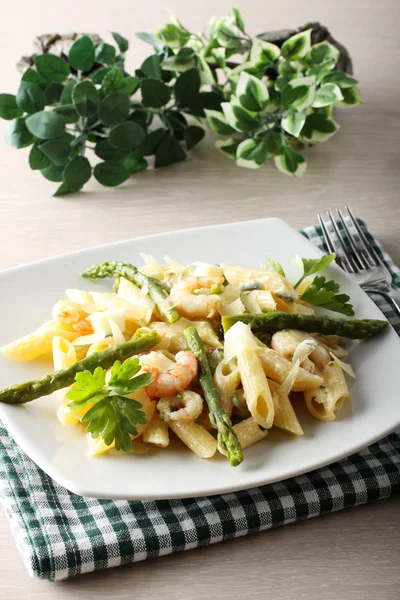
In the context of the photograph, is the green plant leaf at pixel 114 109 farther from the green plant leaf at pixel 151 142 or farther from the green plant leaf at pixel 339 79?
the green plant leaf at pixel 339 79

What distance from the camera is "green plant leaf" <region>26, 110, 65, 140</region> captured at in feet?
11.5

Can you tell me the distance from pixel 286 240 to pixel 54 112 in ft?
3.89

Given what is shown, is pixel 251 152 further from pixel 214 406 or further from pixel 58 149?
pixel 214 406

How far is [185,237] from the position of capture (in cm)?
302

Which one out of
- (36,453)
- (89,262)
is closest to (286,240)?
(89,262)

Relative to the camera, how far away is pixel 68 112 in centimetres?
361

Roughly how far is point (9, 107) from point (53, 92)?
198mm

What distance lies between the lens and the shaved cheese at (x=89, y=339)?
2363mm

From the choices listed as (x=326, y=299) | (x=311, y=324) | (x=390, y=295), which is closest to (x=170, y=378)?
(x=311, y=324)

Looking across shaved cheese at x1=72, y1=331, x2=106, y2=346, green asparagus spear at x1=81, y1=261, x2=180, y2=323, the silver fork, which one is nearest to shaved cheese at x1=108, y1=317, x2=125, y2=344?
shaved cheese at x1=72, y1=331, x2=106, y2=346

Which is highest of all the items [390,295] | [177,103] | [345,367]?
[177,103]

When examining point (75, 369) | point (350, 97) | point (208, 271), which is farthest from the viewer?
point (350, 97)

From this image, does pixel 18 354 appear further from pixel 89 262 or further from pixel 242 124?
pixel 242 124

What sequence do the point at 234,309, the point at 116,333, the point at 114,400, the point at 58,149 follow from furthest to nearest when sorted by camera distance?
1. the point at 58,149
2. the point at 234,309
3. the point at 116,333
4. the point at 114,400
